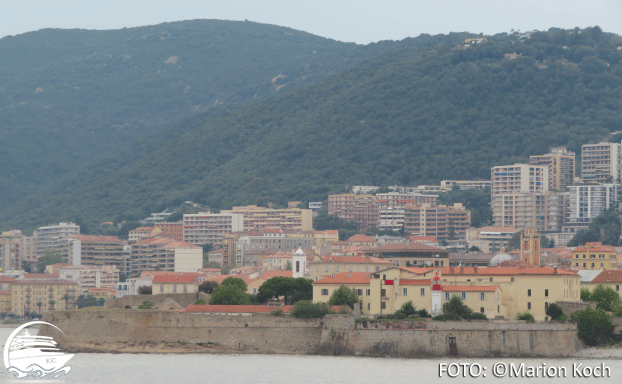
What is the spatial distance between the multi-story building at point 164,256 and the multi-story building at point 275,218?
1891cm

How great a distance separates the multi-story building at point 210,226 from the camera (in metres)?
174

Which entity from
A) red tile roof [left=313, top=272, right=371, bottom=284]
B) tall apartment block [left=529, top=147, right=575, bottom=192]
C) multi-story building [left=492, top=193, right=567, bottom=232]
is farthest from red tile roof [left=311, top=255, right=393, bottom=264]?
tall apartment block [left=529, top=147, right=575, bottom=192]

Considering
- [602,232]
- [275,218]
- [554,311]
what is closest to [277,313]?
[554,311]

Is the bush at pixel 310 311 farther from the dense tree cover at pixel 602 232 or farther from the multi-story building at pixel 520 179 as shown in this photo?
the multi-story building at pixel 520 179

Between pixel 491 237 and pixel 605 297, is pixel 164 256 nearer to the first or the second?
pixel 491 237

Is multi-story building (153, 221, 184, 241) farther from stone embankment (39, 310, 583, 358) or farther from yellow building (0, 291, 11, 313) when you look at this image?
stone embankment (39, 310, 583, 358)

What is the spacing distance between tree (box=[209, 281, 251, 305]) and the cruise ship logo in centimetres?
977

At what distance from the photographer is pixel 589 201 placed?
165m

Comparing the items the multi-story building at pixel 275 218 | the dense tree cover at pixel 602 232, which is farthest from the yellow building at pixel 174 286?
the multi-story building at pixel 275 218

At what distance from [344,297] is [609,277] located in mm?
20188

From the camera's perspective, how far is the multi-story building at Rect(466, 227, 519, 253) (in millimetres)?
149375

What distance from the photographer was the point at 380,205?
175250 mm

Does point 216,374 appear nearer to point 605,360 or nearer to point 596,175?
point 605,360

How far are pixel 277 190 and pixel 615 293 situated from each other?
121061 mm
